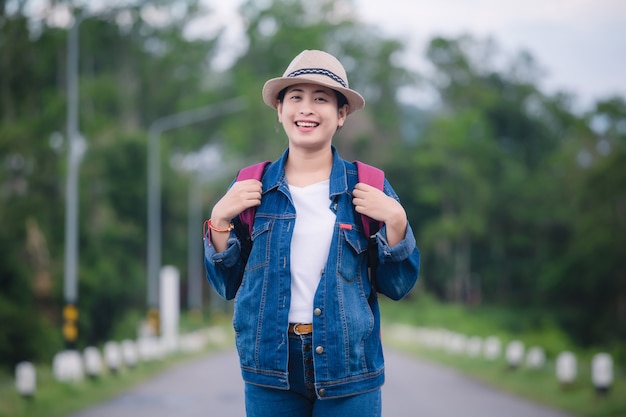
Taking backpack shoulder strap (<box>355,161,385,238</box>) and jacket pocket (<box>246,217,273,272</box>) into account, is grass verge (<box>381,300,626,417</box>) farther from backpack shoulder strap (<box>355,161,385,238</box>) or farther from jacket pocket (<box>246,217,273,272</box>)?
jacket pocket (<box>246,217,273,272</box>)

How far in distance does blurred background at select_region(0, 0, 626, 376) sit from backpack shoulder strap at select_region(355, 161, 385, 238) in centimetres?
3315

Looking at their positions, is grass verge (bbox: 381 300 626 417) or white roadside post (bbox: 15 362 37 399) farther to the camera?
white roadside post (bbox: 15 362 37 399)

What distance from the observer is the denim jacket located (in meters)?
3.93

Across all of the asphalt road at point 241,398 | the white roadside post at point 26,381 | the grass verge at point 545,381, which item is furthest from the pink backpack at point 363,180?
the white roadside post at point 26,381

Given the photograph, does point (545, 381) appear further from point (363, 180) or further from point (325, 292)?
point (325, 292)

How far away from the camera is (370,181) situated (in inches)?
163

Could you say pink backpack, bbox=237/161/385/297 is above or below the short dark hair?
below

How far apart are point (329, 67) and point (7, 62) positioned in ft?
105

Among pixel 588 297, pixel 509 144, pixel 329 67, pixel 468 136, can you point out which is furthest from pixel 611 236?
pixel 329 67

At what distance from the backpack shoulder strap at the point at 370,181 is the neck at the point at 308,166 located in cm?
12

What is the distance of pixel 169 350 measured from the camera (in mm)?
27266

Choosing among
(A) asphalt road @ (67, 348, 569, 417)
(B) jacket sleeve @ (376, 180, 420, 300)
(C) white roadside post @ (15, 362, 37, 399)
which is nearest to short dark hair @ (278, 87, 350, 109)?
(B) jacket sleeve @ (376, 180, 420, 300)

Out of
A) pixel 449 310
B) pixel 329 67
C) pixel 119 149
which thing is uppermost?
pixel 119 149

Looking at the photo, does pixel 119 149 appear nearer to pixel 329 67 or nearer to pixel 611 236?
pixel 611 236
